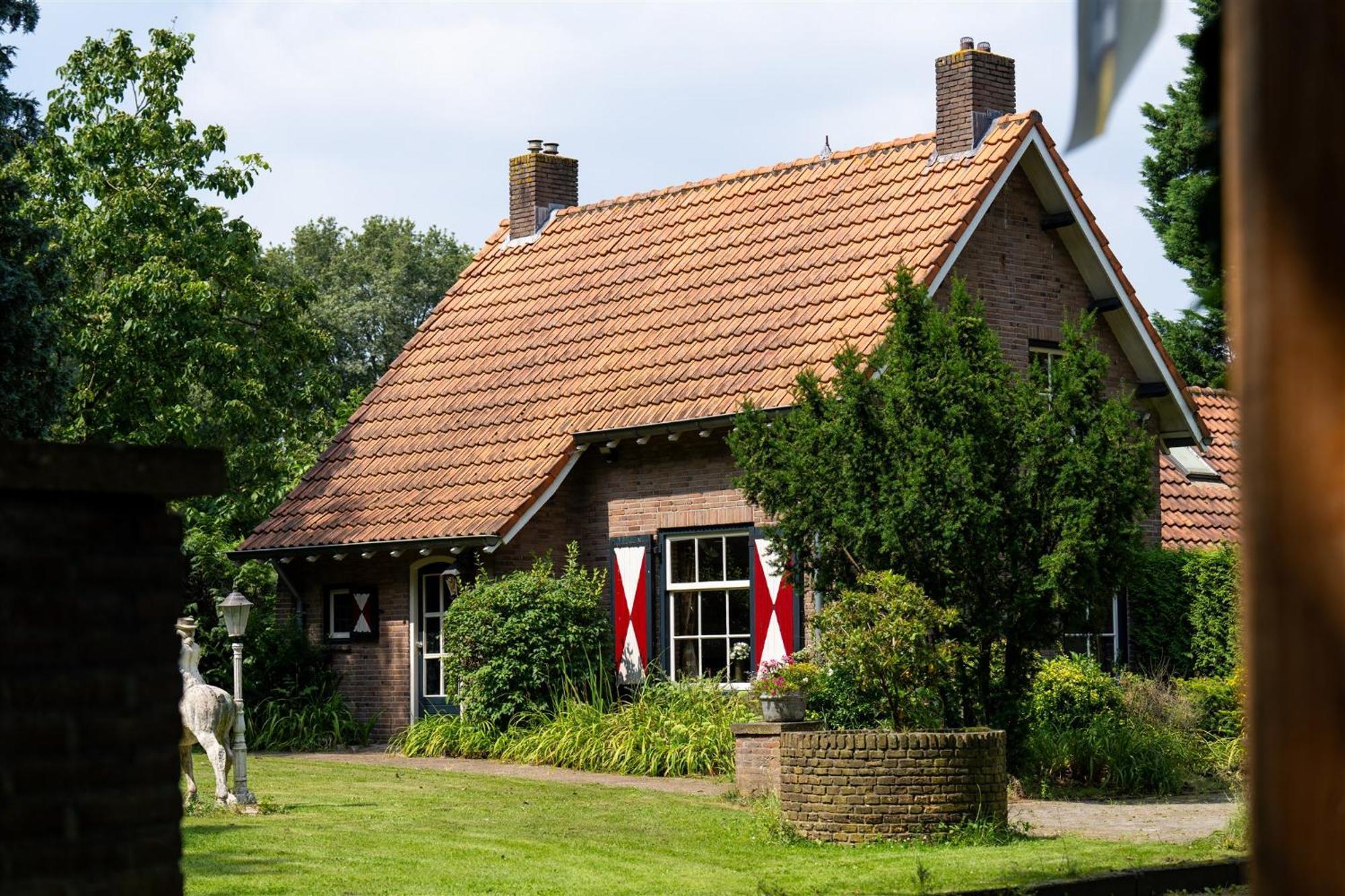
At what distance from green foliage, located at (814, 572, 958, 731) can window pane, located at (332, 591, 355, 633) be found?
38.4ft

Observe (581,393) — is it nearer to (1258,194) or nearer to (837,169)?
(837,169)

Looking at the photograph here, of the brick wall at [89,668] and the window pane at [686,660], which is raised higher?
the brick wall at [89,668]

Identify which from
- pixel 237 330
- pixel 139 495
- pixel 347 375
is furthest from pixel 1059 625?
pixel 347 375

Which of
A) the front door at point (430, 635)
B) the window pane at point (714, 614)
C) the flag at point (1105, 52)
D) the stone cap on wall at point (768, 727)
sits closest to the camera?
the flag at point (1105, 52)

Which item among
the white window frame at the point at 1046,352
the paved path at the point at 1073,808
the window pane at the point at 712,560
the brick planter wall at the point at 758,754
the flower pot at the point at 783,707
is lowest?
the paved path at the point at 1073,808

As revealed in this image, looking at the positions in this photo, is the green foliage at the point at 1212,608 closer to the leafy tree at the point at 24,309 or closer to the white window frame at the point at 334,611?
the white window frame at the point at 334,611

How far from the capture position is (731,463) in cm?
2067

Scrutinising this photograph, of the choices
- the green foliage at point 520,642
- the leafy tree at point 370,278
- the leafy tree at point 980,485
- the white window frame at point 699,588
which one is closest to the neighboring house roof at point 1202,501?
the white window frame at point 699,588

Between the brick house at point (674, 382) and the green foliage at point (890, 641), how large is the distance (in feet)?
19.0

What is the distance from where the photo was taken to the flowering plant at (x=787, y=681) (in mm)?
15375

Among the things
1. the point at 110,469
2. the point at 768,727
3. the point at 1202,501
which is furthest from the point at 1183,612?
the point at 110,469

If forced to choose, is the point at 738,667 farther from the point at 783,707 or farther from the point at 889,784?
the point at 889,784

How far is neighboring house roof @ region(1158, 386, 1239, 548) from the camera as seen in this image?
990 inches

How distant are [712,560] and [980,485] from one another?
6.26m
